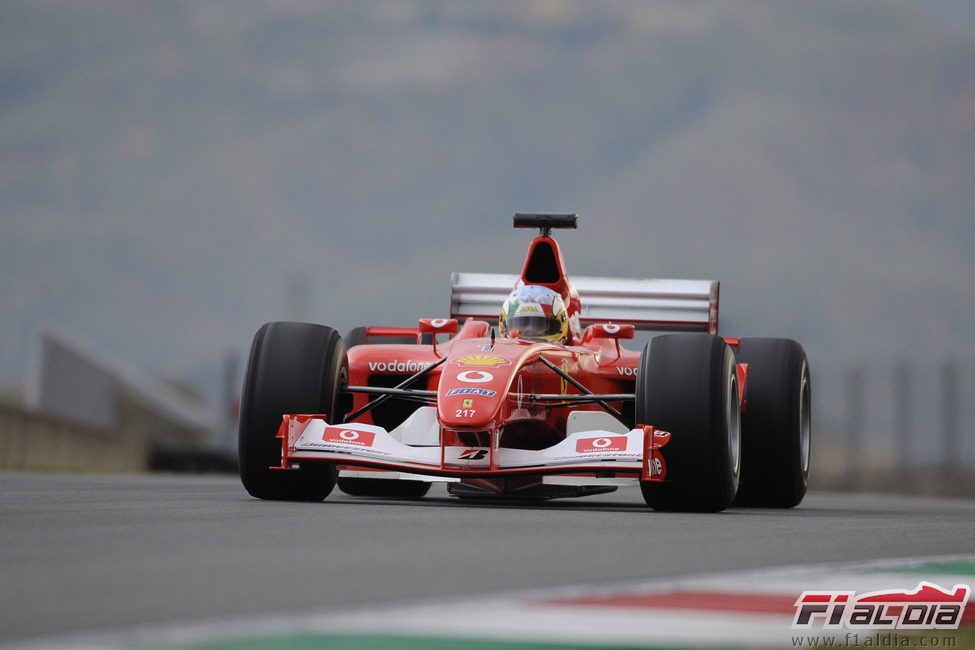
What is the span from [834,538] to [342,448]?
3.80m

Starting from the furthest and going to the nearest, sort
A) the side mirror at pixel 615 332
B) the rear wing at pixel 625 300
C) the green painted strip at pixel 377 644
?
the rear wing at pixel 625 300, the side mirror at pixel 615 332, the green painted strip at pixel 377 644

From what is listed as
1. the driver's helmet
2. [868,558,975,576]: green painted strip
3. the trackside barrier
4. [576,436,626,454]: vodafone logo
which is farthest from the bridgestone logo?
the trackside barrier

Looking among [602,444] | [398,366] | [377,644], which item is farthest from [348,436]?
[377,644]

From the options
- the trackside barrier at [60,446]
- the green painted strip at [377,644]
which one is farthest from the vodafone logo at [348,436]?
the trackside barrier at [60,446]

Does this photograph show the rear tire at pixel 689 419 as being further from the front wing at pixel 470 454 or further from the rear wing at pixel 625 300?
the rear wing at pixel 625 300

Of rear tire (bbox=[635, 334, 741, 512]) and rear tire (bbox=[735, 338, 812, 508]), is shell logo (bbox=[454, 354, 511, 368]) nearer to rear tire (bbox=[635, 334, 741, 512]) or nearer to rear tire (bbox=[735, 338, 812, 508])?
Result: rear tire (bbox=[635, 334, 741, 512])

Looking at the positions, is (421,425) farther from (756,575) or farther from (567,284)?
(756,575)

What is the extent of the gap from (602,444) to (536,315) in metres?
2.33

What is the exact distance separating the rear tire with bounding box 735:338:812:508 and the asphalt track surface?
237cm

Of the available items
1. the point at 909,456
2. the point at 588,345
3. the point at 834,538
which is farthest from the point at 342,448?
the point at 909,456

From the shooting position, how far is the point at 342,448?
35.3 feet

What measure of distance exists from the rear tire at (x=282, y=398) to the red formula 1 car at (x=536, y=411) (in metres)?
0.01

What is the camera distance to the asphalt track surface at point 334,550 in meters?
4.81

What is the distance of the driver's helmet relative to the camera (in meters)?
12.6
